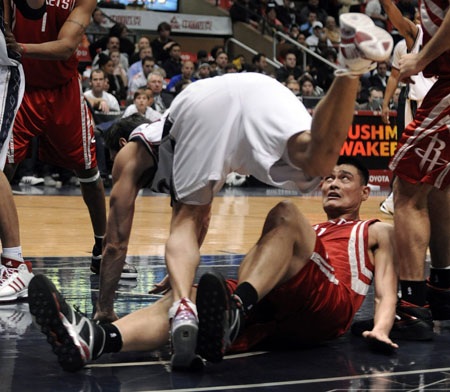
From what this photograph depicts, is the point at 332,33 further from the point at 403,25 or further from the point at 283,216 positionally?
the point at 283,216

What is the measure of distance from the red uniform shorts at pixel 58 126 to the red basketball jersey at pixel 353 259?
157cm

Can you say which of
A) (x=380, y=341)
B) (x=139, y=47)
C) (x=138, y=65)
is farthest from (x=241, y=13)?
(x=380, y=341)

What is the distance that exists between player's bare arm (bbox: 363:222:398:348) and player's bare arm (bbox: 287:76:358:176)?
603 mm

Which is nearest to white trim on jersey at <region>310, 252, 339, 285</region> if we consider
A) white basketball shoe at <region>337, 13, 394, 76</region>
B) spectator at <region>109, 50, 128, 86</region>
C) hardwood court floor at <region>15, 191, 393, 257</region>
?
white basketball shoe at <region>337, 13, 394, 76</region>

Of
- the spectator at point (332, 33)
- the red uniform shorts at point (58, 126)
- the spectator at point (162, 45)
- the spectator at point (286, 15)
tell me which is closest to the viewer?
the red uniform shorts at point (58, 126)

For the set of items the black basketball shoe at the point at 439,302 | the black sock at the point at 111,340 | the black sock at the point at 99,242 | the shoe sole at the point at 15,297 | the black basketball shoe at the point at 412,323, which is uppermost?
the black sock at the point at 111,340

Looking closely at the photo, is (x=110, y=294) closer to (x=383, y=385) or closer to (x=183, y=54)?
(x=383, y=385)

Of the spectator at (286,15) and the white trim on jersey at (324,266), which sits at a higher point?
the white trim on jersey at (324,266)

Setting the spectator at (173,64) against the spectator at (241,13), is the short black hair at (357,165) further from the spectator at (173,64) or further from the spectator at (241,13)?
the spectator at (241,13)

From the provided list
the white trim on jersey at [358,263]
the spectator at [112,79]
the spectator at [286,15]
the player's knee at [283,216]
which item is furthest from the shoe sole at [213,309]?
the spectator at [286,15]

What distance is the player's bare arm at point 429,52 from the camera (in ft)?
10.1

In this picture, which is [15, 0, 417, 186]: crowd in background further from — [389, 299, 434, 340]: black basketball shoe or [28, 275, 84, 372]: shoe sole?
[28, 275, 84, 372]: shoe sole

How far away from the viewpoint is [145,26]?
16.4 m

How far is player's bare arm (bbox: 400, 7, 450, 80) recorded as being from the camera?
10.1ft
